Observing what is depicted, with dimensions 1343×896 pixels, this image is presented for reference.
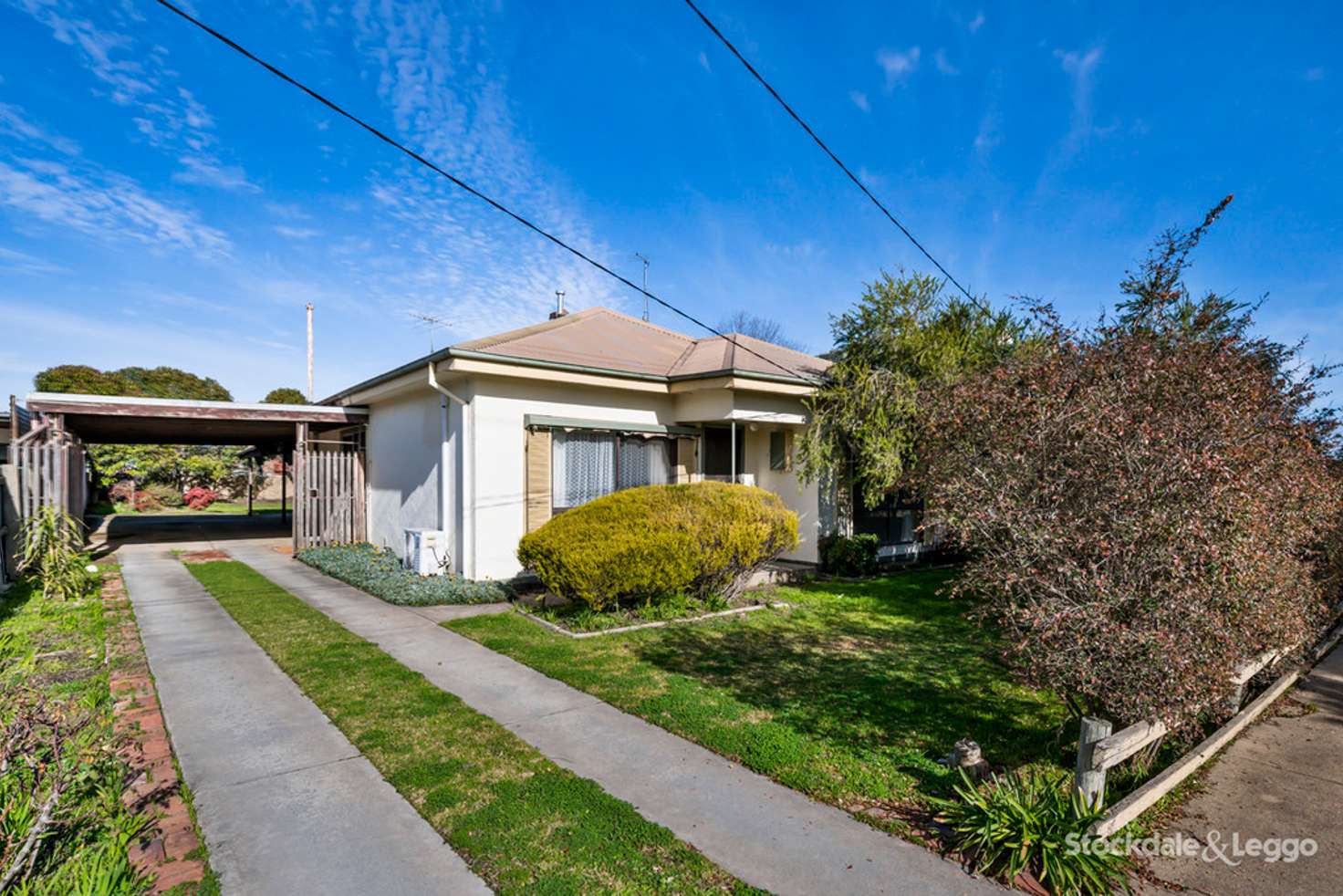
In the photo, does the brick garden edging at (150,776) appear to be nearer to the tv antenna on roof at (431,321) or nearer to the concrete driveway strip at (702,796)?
the concrete driveway strip at (702,796)

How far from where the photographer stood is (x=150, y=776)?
3740 millimetres

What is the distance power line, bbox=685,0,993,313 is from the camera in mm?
5461

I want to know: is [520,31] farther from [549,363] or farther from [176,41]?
[549,363]

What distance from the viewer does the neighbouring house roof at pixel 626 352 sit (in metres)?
9.70

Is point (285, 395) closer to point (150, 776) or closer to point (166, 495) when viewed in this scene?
point (166, 495)

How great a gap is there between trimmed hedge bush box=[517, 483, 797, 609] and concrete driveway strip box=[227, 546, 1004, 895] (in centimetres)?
146

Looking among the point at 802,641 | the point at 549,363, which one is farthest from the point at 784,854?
the point at 549,363

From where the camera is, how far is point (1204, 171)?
9.38m

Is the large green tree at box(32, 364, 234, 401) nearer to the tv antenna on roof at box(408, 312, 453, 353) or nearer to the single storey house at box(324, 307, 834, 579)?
the tv antenna on roof at box(408, 312, 453, 353)

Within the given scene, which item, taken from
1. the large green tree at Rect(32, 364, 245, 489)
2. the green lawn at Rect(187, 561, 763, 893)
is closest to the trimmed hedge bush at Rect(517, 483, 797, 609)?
the green lawn at Rect(187, 561, 763, 893)

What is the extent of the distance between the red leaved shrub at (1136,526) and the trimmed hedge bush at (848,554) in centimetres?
650

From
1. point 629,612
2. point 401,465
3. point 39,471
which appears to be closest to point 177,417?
point 39,471

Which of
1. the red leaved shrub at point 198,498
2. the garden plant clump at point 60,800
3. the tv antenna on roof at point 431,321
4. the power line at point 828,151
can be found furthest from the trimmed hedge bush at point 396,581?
the red leaved shrub at point 198,498

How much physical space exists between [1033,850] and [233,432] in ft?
62.0
